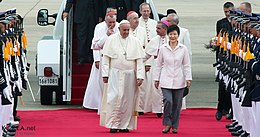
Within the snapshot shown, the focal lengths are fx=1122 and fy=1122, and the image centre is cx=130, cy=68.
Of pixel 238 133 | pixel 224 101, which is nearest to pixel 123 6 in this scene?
pixel 224 101

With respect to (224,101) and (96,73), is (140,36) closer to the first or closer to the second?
(96,73)

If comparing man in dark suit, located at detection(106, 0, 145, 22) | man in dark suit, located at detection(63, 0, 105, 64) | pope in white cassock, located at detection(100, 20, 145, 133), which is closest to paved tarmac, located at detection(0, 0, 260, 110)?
man in dark suit, located at detection(63, 0, 105, 64)

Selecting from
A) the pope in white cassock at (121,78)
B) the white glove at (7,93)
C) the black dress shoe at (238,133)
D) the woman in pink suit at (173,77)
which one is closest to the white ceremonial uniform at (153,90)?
the pope in white cassock at (121,78)

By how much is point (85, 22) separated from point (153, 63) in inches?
76.4

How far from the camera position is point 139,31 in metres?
19.2

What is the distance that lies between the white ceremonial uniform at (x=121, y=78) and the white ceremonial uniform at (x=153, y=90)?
1674mm

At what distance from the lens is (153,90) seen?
19.5 meters

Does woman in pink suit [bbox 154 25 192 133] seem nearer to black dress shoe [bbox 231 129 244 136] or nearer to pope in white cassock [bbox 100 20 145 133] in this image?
pope in white cassock [bbox 100 20 145 133]

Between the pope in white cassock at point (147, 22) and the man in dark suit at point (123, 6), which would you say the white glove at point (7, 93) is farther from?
the man in dark suit at point (123, 6)

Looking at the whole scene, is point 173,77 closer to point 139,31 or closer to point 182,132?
point 182,132

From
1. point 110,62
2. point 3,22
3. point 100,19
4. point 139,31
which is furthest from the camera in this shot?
point 100,19

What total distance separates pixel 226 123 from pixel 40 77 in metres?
4.00

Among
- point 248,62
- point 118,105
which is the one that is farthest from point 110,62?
point 248,62

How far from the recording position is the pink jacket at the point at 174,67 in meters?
16.6
